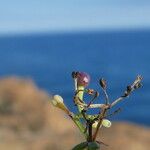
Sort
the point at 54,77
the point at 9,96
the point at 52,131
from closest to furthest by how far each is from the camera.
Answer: the point at 52,131 < the point at 9,96 < the point at 54,77

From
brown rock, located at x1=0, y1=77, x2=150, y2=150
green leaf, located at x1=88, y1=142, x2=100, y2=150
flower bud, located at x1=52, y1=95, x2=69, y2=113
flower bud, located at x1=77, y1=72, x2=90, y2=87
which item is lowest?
green leaf, located at x1=88, y1=142, x2=100, y2=150

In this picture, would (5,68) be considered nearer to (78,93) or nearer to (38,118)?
(38,118)

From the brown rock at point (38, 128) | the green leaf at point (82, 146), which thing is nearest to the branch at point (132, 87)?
→ the green leaf at point (82, 146)

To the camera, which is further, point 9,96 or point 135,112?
point 135,112

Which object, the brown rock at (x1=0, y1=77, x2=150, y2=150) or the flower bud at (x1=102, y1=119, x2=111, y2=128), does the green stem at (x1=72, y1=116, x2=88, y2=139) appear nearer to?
the flower bud at (x1=102, y1=119, x2=111, y2=128)

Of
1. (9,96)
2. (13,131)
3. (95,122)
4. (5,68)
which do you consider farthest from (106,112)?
(5,68)

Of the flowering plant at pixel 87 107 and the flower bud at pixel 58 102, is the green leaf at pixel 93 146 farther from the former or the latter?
the flower bud at pixel 58 102

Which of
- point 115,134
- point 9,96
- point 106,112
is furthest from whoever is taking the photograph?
point 9,96

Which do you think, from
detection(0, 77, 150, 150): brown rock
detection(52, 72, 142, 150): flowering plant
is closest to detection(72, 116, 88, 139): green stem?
detection(52, 72, 142, 150): flowering plant

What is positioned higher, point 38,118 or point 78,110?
point 38,118
